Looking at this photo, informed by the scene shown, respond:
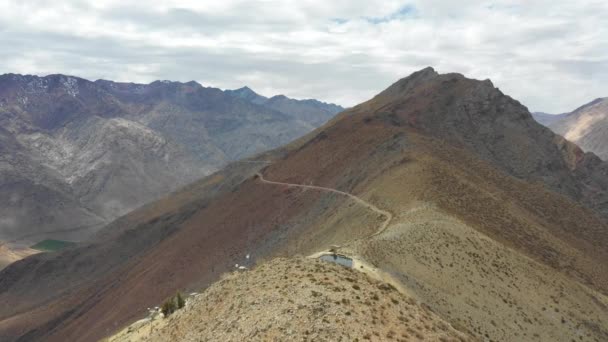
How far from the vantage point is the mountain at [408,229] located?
49.9m

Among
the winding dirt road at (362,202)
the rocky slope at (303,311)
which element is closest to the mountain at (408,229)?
the winding dirt road at (362,202)

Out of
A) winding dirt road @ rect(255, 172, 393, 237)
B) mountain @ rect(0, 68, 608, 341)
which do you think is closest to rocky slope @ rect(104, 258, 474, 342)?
mountain @ rect(0, 68, 608, 341)

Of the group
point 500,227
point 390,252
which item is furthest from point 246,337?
point 500,227

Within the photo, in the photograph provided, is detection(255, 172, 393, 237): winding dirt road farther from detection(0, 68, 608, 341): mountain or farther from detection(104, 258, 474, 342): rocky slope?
detection(104, 258, 474, 342): rocky slope

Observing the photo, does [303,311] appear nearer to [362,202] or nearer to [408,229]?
[408,229]

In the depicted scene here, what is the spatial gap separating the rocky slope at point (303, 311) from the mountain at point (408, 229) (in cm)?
101

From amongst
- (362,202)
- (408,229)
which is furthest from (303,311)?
(362,202)

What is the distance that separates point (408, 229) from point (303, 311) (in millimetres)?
27289

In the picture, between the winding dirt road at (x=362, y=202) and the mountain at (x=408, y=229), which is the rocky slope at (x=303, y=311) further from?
the winding dirt road at (x=362, y=202)

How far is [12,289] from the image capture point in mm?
184125

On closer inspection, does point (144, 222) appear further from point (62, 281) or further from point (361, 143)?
point (361, 143)

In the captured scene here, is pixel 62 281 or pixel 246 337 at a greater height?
pixel 246 337

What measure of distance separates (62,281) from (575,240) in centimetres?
14737

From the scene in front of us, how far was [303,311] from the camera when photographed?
1199 inches
